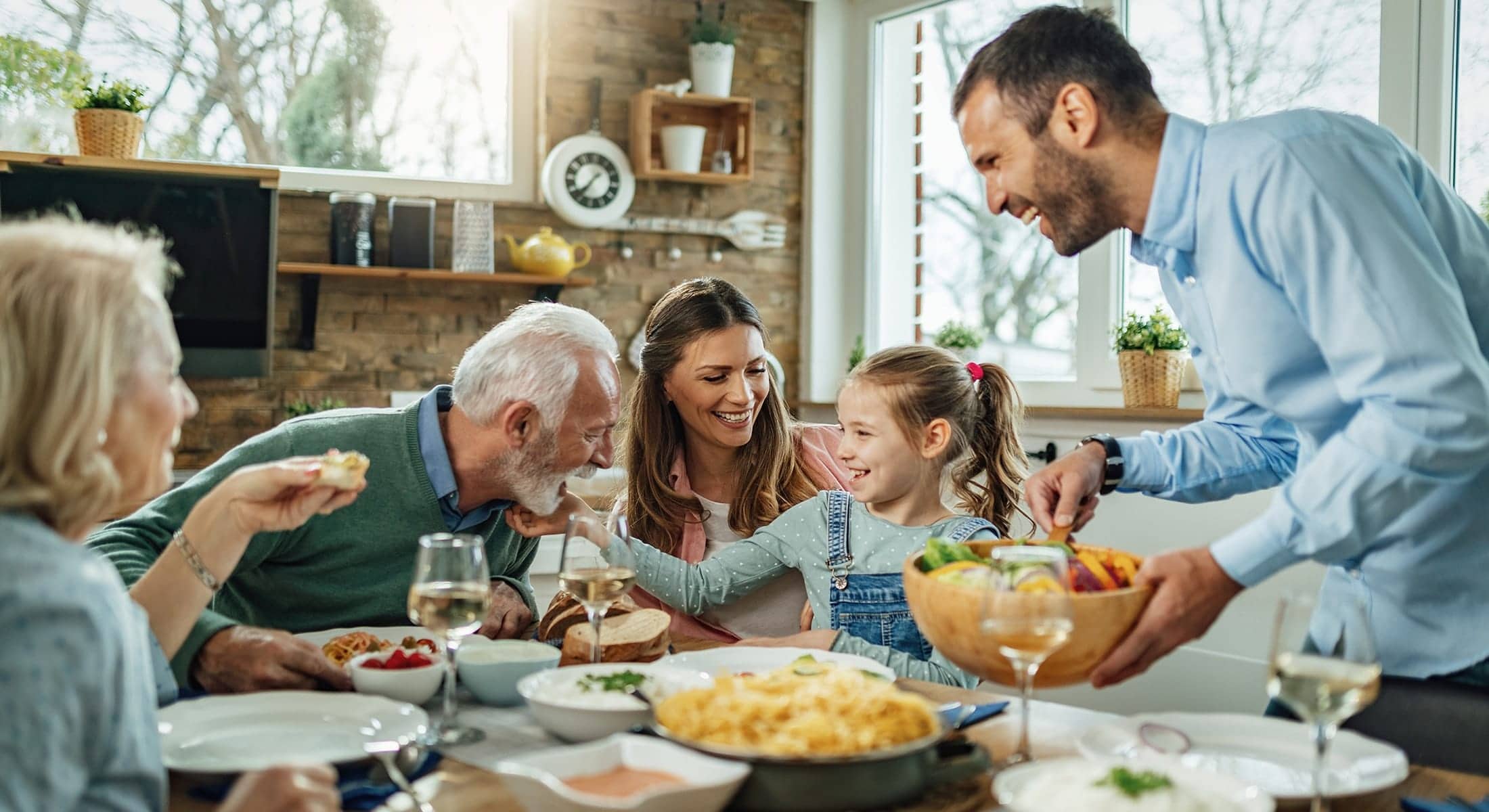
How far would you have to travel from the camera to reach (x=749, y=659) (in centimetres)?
158

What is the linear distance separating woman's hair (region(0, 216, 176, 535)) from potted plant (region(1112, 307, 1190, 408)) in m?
3.24

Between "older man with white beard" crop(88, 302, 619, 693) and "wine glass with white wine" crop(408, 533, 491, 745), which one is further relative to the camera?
"older man with white beard" crop(88, 302, 619, 693)

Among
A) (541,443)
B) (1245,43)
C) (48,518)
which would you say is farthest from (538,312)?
(1245,43)

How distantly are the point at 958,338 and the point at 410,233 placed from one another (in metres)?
2.02

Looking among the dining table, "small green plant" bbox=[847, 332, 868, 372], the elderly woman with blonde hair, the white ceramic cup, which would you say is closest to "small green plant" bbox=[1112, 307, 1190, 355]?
"small green plant" bbox=[847, 332, 868, 372]

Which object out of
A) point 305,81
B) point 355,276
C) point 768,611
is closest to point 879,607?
point 768,611

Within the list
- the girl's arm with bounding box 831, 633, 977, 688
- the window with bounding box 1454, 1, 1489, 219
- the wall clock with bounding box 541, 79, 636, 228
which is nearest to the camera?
the girl's arm with bounding box 831, 633, 977, 688

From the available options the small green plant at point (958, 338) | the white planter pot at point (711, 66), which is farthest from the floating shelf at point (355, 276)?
the small green plant at point (958, 338)

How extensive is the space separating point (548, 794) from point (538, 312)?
1.29 metres

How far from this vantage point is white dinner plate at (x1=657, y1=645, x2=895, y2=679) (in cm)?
154

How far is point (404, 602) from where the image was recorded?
6.54ft

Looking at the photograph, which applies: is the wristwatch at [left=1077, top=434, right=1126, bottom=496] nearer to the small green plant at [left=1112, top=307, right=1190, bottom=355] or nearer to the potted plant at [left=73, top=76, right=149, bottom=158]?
the small green plant at [left=1112, top=307, right=1190, bottom=355]

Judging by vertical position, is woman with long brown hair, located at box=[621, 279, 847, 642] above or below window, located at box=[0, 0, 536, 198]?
below

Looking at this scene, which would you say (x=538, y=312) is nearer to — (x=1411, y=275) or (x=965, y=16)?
(x=1411, y=275)
